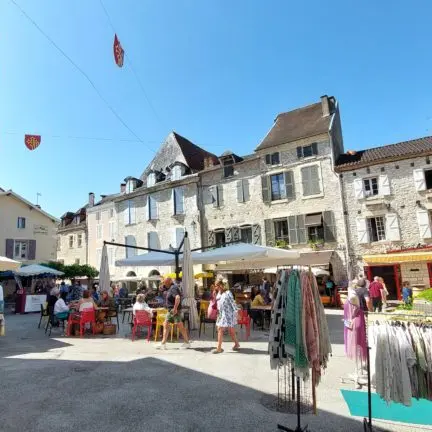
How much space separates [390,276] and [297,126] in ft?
33.4

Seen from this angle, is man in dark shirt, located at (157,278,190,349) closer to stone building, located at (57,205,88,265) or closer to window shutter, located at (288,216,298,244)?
window shutter, located at (288,216,298,244)

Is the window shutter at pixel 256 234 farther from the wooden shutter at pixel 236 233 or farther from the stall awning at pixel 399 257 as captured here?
the stall awning at pixel 399 257

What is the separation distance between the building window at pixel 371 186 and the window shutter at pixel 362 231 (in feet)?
4.56

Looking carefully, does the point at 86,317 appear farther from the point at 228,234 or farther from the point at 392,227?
the point at 392,227

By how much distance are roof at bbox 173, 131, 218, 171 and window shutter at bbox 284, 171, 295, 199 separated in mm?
8034

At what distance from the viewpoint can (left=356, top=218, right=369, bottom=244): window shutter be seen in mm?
17688

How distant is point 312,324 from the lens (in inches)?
138

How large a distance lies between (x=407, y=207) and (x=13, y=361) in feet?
55.8

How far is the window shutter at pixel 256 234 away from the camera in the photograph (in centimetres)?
2111

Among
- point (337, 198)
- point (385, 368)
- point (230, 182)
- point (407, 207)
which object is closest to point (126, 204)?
point (230, 182)

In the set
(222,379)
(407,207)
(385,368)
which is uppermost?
(407,207)

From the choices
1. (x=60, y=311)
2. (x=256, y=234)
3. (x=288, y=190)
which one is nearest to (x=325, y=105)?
(x=288, y=190)

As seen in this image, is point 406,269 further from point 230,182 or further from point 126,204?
point 126,204

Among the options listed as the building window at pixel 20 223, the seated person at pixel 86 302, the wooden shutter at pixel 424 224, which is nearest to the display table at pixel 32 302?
the seated person at pixel 86 302
